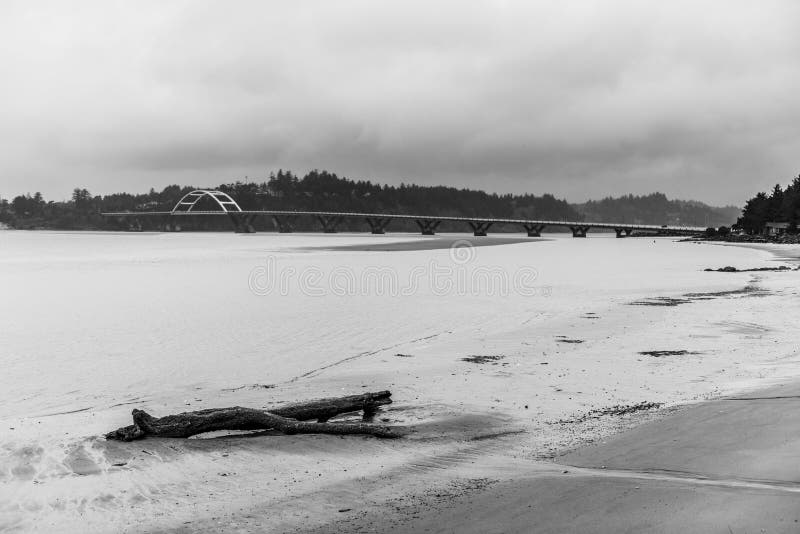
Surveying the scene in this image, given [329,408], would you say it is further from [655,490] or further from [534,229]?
[534,229]

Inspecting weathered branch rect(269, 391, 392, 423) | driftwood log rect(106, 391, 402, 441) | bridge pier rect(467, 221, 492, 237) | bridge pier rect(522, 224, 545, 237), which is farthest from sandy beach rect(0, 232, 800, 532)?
bridge pier rect(522, 224, 545, 237)

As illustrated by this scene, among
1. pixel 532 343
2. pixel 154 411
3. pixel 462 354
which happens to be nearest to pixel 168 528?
pixel 154 411

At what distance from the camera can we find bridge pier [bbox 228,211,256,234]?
189 metres

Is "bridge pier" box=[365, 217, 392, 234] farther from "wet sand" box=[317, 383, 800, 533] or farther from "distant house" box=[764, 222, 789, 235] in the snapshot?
"wet sand" box=[317, 383, 800, 533]

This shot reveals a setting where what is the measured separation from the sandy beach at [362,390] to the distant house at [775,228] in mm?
108771

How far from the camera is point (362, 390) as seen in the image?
1105 cm

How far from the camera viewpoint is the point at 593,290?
3003 centimetres

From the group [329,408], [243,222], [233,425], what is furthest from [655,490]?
[243,222]

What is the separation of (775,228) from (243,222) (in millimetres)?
136406

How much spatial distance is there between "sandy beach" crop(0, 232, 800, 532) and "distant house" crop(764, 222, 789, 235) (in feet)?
357

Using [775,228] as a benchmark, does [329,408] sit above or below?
below

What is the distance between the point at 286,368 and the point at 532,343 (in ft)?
18.9

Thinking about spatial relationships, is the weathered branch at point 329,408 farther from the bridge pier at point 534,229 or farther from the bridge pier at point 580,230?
the bridge pier at point 580,230

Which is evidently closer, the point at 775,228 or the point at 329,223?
the point at 775,228
